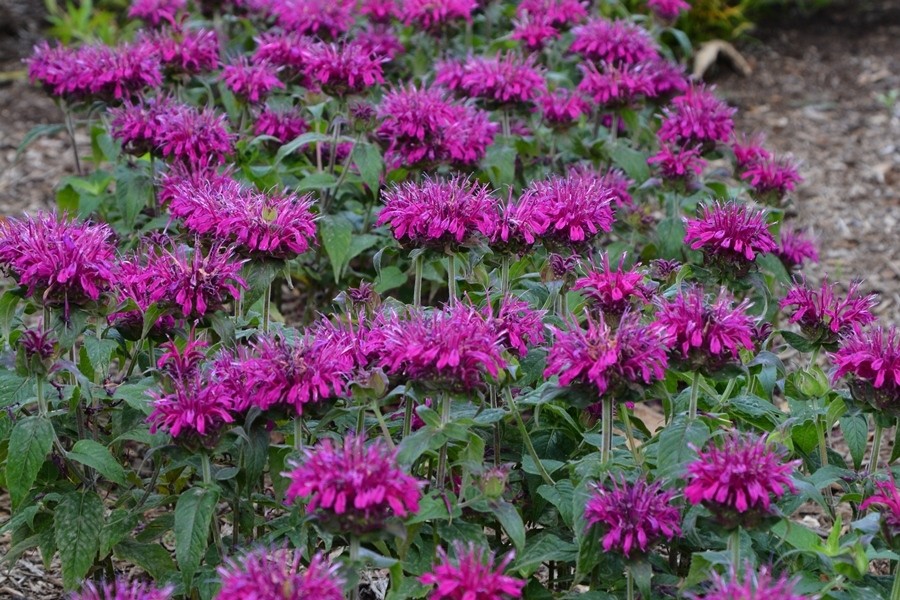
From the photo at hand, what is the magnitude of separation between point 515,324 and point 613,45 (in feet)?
6.88

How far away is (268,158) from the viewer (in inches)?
152

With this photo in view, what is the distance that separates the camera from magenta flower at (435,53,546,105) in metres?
3.77

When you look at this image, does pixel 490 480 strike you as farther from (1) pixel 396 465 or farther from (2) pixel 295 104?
(2) pixel 295 104

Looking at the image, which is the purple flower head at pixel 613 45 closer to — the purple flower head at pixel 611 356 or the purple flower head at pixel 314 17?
the purple flower head at pixel 314 17

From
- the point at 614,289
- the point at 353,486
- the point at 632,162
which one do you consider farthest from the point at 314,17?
the point at 353,486

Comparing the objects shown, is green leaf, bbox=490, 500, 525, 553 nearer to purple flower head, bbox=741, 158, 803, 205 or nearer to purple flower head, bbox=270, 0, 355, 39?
purple flower head, bbox=741, 158, 803, 205

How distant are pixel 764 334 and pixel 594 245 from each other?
19.8 inches

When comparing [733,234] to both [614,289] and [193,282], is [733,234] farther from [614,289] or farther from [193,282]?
[193,282]

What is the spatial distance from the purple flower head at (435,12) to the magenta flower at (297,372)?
94.7 inches

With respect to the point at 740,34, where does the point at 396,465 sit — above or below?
above

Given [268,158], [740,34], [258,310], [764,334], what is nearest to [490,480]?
[764,334]

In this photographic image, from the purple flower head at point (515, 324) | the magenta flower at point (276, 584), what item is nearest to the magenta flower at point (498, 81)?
the purple flower head at point (515, 324)

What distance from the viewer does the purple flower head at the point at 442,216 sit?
2617mm

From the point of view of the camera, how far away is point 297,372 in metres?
2.23
